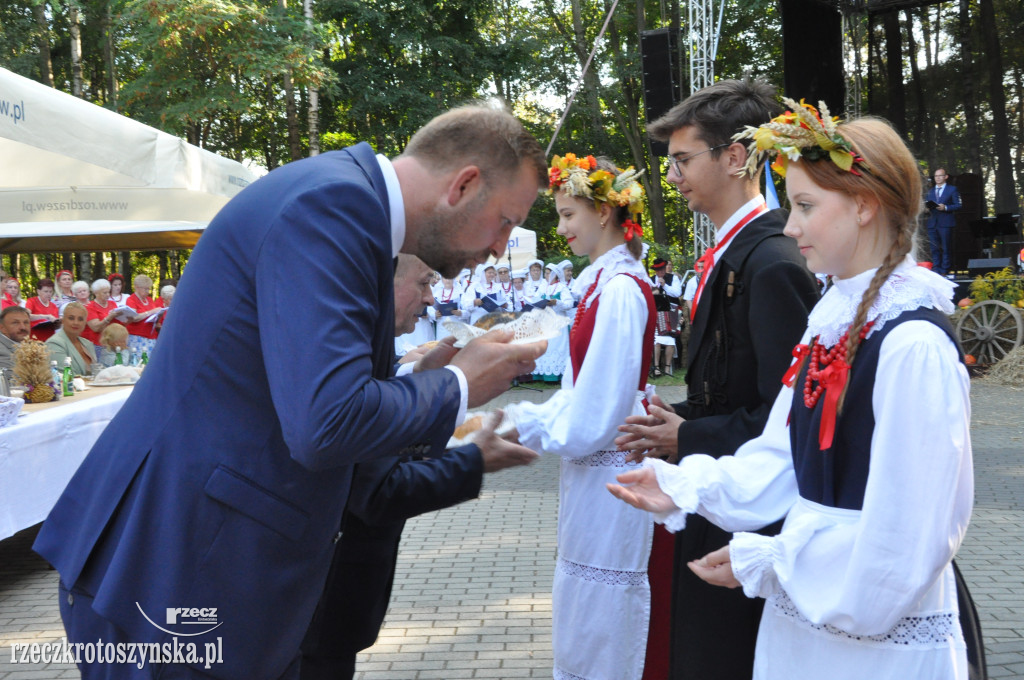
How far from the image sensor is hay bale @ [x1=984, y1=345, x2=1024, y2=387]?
12969 millimetres

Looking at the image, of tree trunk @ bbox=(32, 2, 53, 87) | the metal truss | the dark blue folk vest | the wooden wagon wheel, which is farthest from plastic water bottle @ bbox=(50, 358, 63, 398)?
tree trunk @ bbox=(32, 2, 53, 87)

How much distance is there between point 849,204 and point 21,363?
5434 millimetres

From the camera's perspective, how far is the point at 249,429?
4.91 feet

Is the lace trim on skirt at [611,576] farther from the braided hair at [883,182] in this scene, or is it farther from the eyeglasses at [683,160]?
the braided hair at [883,182]

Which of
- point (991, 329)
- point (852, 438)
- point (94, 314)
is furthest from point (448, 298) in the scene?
point (852, 438)

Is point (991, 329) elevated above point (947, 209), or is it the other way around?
point (947, 209)

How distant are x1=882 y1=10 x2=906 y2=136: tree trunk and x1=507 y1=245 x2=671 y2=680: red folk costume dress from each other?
18.3 meters

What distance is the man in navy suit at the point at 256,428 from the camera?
137 centimetres

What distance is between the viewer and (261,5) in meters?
20.8

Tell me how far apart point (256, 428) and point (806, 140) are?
1.24 m

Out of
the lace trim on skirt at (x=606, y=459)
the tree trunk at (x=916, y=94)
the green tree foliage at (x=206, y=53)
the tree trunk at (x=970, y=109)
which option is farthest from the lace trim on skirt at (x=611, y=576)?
the tree trunk at (x=970, y=109)

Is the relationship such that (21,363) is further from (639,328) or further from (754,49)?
(754,49)

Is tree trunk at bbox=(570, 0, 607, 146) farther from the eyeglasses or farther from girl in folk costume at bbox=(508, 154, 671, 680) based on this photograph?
the eyeglasses

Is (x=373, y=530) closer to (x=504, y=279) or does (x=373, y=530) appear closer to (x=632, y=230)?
(x=632, y=230)
